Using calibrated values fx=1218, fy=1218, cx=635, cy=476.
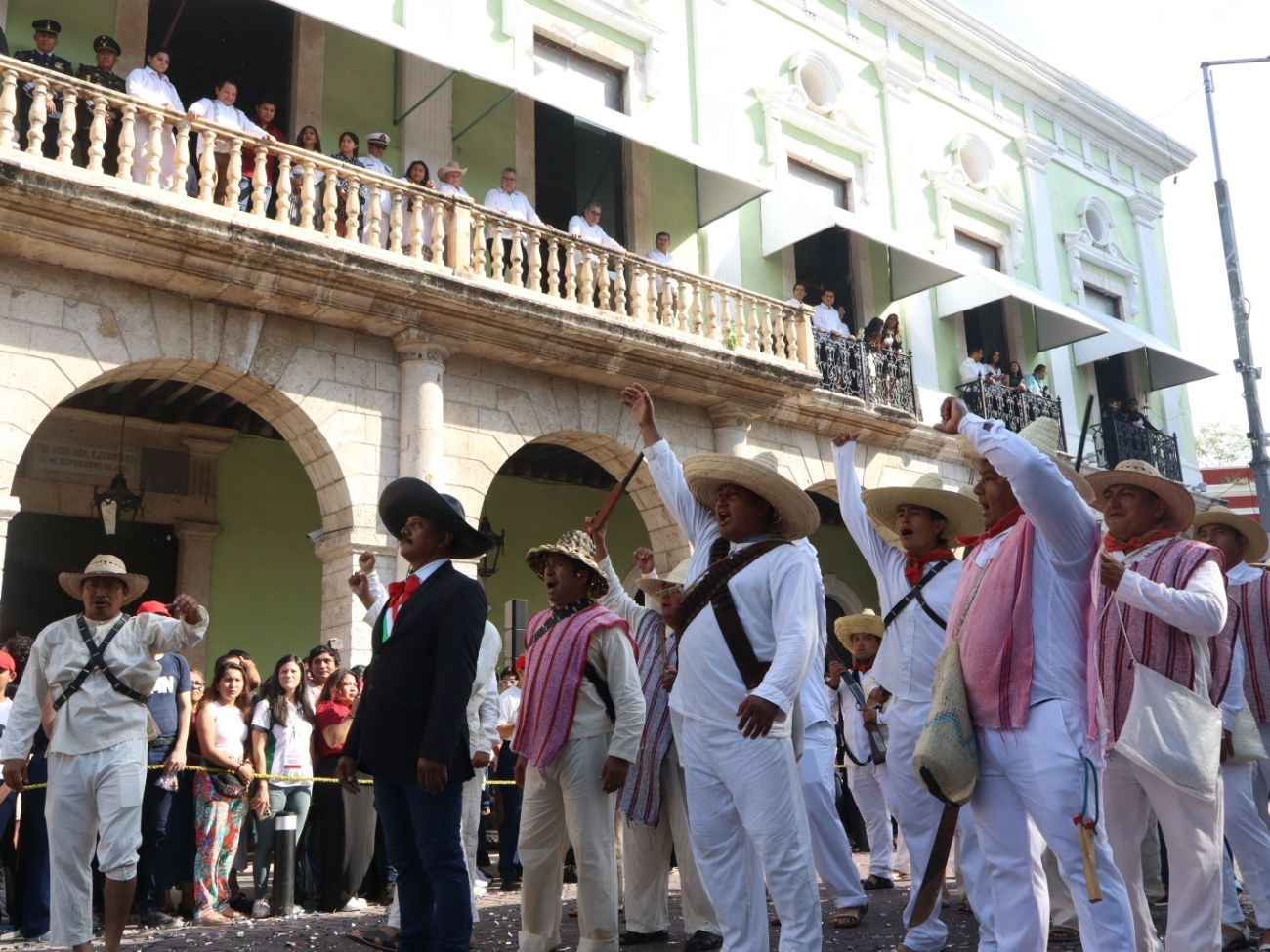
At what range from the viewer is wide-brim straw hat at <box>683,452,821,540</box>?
456 centimetres

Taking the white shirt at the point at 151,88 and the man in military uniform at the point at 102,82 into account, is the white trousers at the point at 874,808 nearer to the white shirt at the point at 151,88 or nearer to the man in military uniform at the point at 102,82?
the white shirt at the point at 151,88

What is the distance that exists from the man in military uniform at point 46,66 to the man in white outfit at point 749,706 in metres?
7.44

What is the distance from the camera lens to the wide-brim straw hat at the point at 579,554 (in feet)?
18.1

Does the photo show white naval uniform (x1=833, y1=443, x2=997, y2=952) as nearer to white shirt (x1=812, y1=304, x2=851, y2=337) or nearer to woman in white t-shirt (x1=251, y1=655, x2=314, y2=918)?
woman in white t-shirt (x1=251, y1=655, x2=314, y2=918)

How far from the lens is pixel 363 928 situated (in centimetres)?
614

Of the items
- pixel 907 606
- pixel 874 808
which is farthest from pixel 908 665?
pixel 874 808

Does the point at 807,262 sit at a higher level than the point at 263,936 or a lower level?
higher

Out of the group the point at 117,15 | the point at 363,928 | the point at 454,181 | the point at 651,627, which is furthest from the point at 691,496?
the point at 117,15

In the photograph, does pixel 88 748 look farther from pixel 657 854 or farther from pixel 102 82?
pixel 102 82

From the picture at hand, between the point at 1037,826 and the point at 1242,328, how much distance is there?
1398cm

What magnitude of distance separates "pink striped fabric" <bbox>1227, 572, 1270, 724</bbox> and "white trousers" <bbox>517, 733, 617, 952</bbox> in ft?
10.0

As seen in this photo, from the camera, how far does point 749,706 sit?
3951mm

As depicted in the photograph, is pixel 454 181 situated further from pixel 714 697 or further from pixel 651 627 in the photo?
pixel 714 697

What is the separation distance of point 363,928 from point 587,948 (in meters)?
1.67
